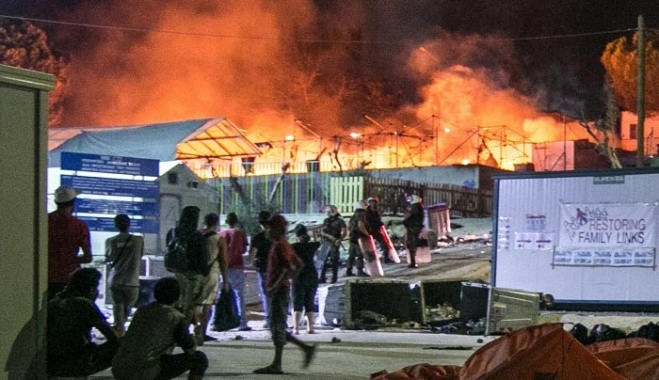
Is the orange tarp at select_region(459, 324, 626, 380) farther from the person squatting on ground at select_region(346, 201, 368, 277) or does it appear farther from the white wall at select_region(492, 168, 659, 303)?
the person squatting on ground at select_region(346, 201, 368, 277)

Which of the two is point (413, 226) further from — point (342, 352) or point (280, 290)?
point (280, 290)

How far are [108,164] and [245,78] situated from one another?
4118 cm

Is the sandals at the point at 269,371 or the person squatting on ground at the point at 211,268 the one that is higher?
the person squatting on ground at the point at 211,268

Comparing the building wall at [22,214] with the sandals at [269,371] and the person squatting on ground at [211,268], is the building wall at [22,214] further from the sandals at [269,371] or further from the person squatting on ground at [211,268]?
the person squatting on ground at [211,268]

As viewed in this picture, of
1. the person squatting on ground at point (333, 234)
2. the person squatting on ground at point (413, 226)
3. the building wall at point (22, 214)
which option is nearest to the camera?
the building wall at point (22, 214)

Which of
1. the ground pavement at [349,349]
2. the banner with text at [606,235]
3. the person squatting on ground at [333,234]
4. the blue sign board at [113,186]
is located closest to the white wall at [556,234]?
the banner with text at [606,235]

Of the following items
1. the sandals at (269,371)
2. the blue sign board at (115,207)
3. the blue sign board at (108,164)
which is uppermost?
the blue sign board at (108,164)

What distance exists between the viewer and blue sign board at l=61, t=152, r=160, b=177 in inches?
579

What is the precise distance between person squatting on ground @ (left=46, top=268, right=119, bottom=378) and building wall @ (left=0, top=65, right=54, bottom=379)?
1.15 feet

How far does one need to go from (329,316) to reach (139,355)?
8.83m

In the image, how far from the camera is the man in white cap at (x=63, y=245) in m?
8.67

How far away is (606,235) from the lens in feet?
53.7

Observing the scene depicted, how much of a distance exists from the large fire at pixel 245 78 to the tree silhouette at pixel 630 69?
3.62 metres

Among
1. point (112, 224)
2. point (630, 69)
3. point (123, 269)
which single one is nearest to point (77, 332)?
point (123, 269)
